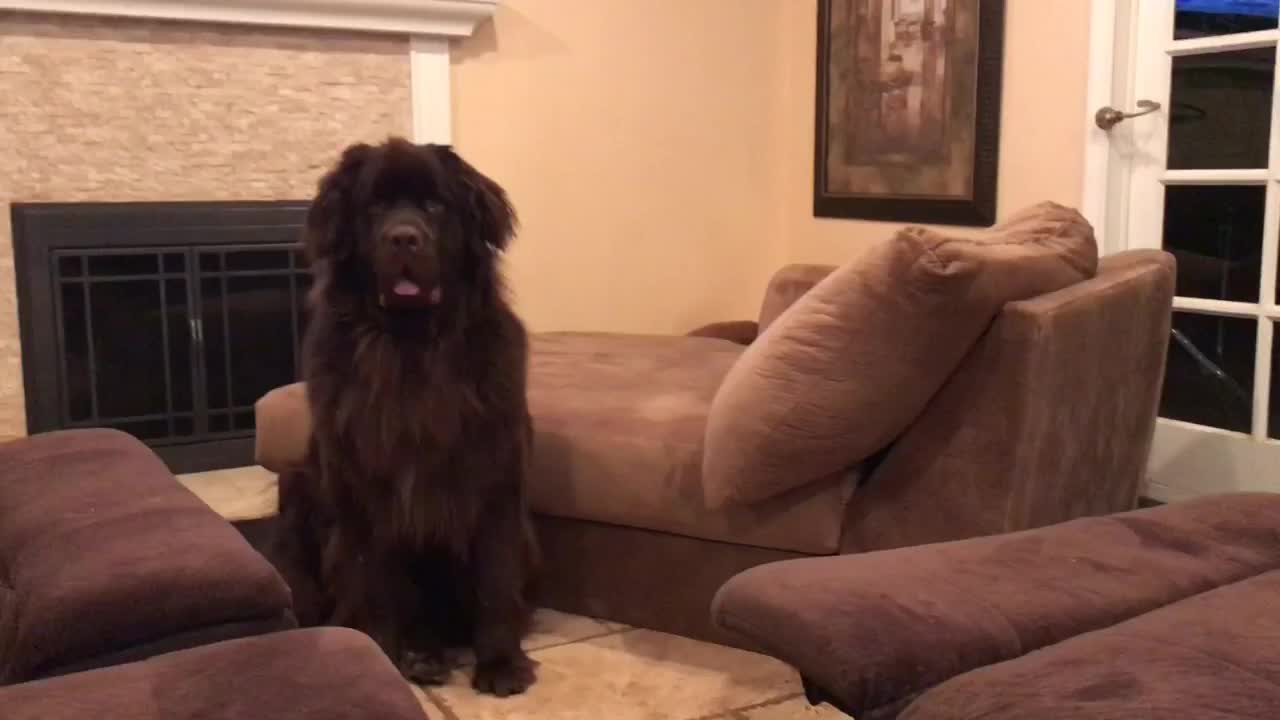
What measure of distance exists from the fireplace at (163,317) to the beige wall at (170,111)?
0.06 metres

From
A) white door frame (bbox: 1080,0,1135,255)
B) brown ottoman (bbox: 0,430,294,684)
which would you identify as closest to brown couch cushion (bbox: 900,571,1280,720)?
brown ottoman (bbox: 0,430,294,684)

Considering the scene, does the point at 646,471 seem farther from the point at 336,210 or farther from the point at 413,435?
the point at 336,210

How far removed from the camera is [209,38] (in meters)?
3.36

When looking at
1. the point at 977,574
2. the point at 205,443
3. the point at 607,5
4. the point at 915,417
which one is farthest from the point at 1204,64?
the point at 205,443

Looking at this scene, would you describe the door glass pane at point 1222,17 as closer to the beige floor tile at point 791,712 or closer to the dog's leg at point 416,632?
the beige floor tile at point 791,712

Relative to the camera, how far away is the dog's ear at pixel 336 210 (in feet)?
6.27

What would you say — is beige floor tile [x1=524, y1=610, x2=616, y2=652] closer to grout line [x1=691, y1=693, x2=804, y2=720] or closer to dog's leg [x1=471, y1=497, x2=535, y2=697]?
dog's leg [x1=471, y1=497, x2=535, y2=697]

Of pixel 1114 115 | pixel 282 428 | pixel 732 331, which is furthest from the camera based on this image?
pixel 732 331

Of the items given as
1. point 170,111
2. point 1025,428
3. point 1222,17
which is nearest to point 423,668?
point 1025,428

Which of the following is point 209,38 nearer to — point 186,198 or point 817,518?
point 186,198

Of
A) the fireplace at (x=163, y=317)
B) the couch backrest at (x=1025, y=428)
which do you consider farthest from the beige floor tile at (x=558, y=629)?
the fireplace at (x=163, y=317)

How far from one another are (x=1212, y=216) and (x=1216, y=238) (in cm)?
6

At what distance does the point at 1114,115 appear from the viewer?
3041 millimetres

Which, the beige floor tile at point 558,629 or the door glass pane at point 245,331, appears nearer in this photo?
the beige floor tile at point 558,629
